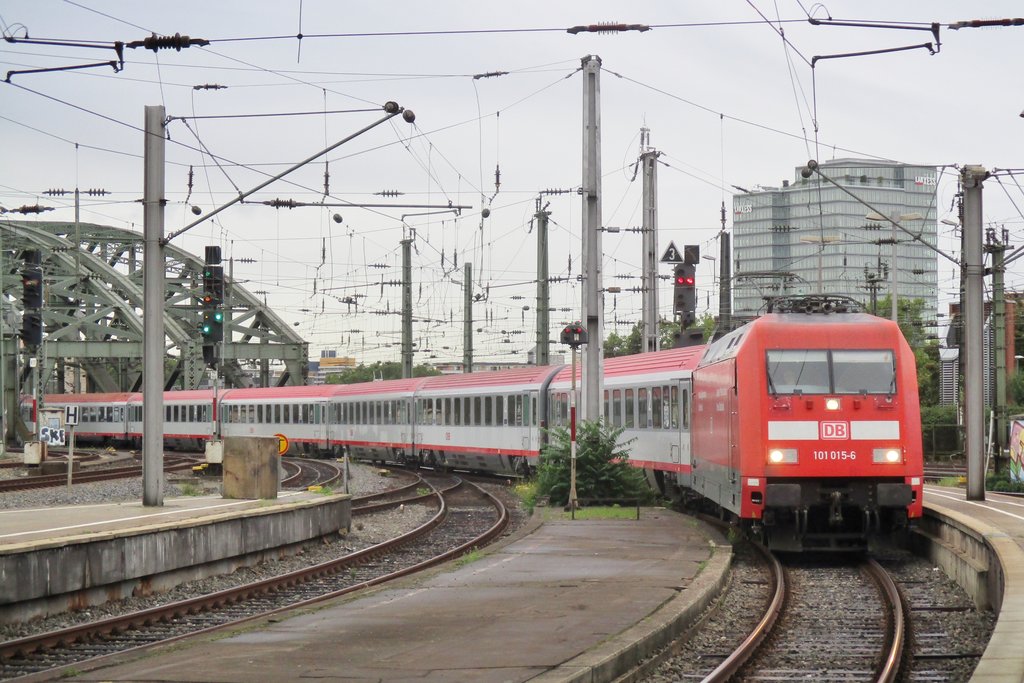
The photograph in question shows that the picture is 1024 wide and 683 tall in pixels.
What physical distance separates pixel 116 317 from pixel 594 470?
82904mm

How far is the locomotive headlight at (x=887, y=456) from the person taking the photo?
1712cm

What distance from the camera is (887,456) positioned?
1714 centimetres

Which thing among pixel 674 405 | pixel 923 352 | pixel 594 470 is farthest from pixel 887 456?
pixel 923 352

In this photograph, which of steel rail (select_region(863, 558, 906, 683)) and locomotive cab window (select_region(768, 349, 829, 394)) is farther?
locomotive cab window (select_region(768, 349, 829, 394))

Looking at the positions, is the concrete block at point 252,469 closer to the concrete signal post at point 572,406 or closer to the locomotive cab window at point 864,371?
the concrete signal post at point 572,406

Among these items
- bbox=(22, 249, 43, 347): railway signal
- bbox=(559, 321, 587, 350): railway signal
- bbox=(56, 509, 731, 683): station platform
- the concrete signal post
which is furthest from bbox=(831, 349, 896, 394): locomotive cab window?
bbox=(22, 249, 43, 347): railway signal

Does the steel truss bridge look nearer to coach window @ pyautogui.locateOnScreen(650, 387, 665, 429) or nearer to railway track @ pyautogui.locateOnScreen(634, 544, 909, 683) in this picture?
coach window @ pyautogui.locateOnScreen(650, 387, 665, 429)

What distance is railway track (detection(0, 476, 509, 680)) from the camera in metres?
11.6

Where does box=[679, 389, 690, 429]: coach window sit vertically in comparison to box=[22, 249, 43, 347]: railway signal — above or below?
below

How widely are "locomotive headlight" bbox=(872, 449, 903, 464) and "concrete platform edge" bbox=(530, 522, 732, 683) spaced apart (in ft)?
9.71

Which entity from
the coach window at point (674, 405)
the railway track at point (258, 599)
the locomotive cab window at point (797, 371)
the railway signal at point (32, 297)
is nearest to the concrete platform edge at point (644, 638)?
the locomotive cab window at point (797, 371)

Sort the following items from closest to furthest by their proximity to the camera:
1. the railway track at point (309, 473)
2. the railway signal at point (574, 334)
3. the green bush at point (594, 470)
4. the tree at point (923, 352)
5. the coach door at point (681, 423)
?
the railway signal at point (574, 334)
the coach door at point (681, 423)
the green bush at point (594, 470)
the railway track at point (309, 473)
the tree at point (923, 352)

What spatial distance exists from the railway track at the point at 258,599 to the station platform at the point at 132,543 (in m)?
0.88

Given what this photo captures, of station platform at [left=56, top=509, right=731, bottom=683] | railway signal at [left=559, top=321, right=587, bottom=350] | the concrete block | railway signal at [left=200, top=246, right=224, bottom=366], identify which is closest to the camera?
station platform at [left=56, top=509, right=731, bottom=683]
